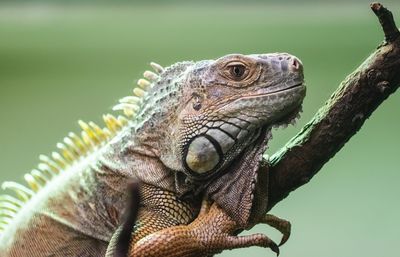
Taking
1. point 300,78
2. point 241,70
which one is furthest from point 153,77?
point 300,78

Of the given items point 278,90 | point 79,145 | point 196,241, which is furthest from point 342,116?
point 79,145

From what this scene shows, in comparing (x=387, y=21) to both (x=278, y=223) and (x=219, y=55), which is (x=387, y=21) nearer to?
(x=278, y=223)

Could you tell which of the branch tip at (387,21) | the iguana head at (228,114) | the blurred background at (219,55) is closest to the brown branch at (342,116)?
the branch tip at (387,21)

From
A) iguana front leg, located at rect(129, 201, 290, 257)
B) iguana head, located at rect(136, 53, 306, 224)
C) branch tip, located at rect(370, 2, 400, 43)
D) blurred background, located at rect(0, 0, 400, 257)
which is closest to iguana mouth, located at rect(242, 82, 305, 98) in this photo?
iguana head, located at rect(136, 53, 306, 224)

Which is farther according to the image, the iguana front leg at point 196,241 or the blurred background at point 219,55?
the blurred background at point 219,55

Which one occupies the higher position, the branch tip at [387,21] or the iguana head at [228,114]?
the branch tip at [387,21]

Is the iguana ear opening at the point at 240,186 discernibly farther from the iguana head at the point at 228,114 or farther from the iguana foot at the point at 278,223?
the iguana foot at the point at 278,223

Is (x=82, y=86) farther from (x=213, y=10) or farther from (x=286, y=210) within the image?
(x=286, y=210)
